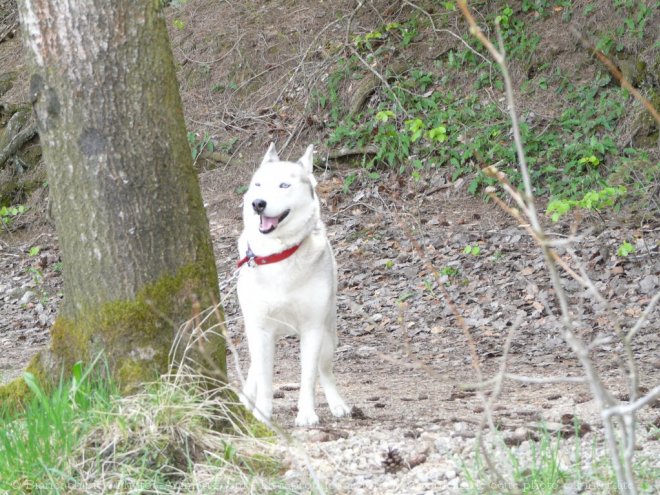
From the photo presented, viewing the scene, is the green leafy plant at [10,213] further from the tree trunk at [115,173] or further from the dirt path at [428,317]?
the tree trunk at [115,173]

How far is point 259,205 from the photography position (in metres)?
→ 4.73

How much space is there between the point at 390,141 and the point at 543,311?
14.8ft

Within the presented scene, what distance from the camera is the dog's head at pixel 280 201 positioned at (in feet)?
15.6

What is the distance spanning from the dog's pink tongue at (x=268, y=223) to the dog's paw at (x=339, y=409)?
46.1 inches

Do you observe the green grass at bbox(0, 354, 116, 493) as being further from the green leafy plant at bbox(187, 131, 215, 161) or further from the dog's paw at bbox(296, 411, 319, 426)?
the green leafy plant at bbox(187, 131, 215, 161)

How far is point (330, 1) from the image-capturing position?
14859mm

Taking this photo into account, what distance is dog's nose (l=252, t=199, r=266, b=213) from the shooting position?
471 centimetres

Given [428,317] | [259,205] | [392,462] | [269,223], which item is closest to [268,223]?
[269,223]

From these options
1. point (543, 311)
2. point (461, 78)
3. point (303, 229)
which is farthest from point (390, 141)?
point (303, 229)

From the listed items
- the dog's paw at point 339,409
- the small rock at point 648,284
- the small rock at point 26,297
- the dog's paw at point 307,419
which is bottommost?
the small rock at point 648,284

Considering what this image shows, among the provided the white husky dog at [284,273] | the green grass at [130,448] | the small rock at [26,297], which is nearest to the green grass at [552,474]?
the green grass at [130,448]

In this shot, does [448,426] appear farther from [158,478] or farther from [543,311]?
[543,311]

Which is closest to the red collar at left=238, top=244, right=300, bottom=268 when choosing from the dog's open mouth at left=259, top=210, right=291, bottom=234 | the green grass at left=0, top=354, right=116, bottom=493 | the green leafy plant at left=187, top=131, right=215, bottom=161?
the dog's open mouth at left=259, top=210, right=291, bottom=234

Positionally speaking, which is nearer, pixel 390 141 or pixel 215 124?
pixel 390 141
